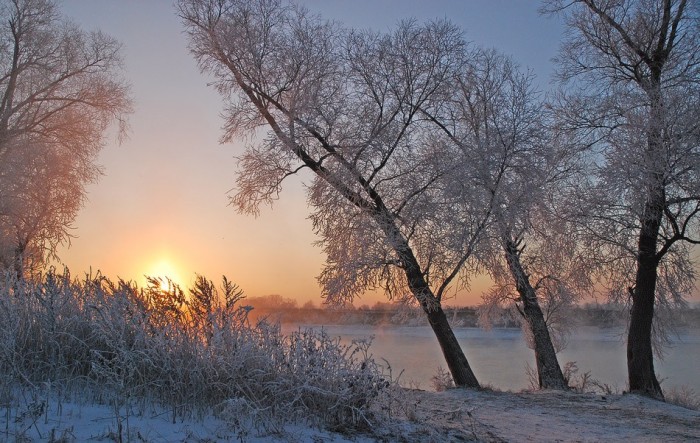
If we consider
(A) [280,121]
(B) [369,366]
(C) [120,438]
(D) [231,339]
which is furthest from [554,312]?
(C) [120,438]

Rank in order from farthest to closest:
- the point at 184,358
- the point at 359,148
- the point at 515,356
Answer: the point at 515,356 → the point at 359,148 → the point at 184,358

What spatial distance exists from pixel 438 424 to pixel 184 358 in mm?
3049

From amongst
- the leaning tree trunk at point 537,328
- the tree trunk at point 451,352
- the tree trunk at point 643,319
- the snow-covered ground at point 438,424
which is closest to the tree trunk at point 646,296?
the tree trunk at point 643,319

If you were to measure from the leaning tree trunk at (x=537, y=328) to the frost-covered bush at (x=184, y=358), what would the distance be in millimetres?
9894

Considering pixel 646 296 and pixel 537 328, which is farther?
pixel 537 328

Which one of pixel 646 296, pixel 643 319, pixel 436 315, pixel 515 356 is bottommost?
pixel 515 356

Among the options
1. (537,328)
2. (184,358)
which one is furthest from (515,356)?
(184,358)

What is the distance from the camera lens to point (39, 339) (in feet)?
20.3

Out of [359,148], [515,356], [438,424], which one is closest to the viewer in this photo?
[438,424]

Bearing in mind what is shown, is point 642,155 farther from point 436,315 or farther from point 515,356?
point 515,356

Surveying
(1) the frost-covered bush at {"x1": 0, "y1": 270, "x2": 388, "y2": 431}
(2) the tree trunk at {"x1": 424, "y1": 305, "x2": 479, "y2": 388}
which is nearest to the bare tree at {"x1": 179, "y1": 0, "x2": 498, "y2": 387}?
(2) the tree trunk at {"x1": 424, "y1": 305, "x2": 479, "y2": 388}

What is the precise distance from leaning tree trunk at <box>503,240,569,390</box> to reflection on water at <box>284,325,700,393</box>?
140 cm

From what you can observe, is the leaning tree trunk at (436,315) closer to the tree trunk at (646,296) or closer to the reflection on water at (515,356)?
the reflection on water at (515,356)

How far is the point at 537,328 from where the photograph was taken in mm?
16656
